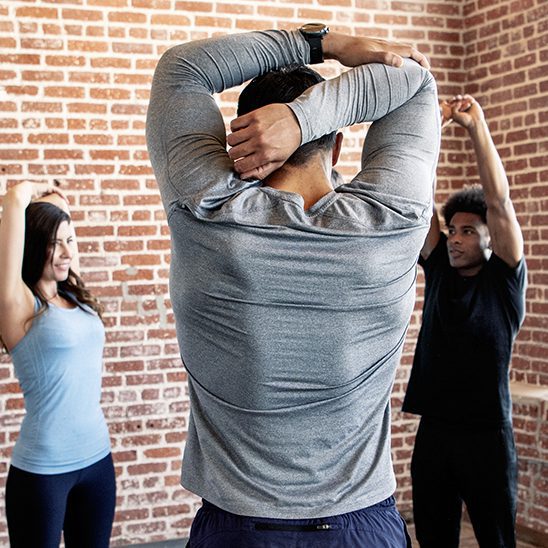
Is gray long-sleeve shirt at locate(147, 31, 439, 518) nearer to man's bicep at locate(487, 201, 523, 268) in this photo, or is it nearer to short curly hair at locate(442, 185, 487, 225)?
man's bicep at locate(487, 201, 523, 268)

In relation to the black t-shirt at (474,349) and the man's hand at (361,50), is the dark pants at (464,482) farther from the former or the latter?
the man's hand at (361,50)

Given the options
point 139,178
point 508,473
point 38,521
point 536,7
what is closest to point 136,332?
point 139,178

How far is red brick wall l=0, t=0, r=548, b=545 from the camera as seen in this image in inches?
151

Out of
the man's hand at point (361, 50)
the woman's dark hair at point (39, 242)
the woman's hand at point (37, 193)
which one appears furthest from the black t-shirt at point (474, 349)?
the man's hand at point (361, 50)

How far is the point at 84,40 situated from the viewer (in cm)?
391

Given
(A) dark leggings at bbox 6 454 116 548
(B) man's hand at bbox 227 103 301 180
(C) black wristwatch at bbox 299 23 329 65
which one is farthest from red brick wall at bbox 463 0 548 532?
(B) man's hand at bbox 227 103 301 180

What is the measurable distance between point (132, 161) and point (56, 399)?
4.97 ft

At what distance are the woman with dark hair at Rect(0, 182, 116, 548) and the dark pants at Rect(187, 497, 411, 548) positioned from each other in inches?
65.1

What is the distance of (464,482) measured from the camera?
310 centimetres

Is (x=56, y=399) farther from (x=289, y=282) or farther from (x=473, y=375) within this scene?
(x=289, y=282)

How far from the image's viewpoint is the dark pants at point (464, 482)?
3.04 m

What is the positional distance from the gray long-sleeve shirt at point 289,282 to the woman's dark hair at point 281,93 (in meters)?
0.02

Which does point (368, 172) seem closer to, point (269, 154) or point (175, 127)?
point (269, 154)

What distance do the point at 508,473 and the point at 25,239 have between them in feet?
6.48
